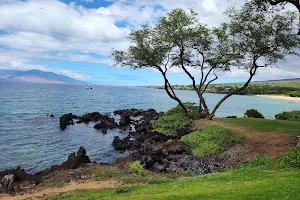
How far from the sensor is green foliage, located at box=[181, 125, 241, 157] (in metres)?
28.6

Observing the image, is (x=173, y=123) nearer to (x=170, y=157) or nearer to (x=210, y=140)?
(x=210, y=140)

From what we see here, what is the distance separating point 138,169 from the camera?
2416 cm

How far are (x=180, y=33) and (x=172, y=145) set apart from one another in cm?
1576

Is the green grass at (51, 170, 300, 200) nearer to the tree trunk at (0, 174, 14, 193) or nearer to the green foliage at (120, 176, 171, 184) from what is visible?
the green foliage at (120, 176, 171, 184)

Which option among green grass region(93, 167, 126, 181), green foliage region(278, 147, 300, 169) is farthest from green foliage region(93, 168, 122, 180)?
green foliage region(278, 147, 300, 169)

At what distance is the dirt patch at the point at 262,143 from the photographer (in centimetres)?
2538

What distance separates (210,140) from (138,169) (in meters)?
9.82

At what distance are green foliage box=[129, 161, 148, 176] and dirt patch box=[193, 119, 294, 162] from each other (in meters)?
8.81

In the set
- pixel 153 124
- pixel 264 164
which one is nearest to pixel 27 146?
pixel 153 124

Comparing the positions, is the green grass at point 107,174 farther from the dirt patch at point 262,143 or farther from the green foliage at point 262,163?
the dirt patch at point 262,143

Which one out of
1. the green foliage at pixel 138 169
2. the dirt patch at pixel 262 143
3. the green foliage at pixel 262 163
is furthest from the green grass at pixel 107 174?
the dirt patch at pixel 262 143

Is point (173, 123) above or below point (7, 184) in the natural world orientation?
above

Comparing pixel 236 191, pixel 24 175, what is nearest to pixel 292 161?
pixel 236 191

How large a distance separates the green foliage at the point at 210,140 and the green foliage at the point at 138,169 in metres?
6.30
